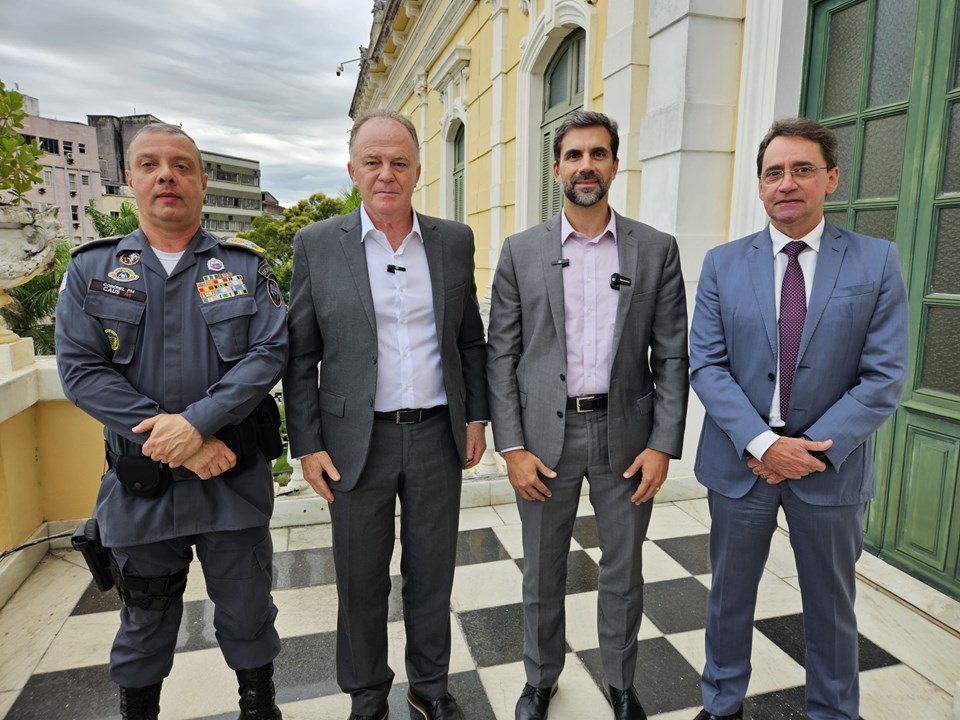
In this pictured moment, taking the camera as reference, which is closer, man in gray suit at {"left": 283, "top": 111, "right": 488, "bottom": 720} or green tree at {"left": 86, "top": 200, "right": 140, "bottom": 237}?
man in gray suit at {"left": 283, "top": 111, "right": 488, "bottom": 720}

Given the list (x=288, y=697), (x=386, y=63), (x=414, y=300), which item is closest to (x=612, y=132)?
(x=414, y=300)

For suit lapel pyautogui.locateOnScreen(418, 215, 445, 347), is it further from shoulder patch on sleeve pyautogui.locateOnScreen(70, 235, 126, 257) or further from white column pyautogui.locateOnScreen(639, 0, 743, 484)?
white column pyautogui.locateOnScreen(639, 0, 743, 484)

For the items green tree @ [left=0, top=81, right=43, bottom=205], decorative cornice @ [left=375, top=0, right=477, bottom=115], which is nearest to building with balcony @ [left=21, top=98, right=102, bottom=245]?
decorative cornice @ [left=375, top=0, right=477, bottom=115]

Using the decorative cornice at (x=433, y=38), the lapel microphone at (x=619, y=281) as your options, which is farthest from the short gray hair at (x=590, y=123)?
the decorative cornice at (x=433, y=38)

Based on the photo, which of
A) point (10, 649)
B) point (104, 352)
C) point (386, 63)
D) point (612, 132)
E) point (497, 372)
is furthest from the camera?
point (386, 63)

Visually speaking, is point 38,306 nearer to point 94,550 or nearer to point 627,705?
point 94,550

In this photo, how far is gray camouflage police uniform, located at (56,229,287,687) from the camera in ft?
5.82

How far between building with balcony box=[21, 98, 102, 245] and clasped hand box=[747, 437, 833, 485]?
59863 mm

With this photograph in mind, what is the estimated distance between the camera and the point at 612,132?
194cm

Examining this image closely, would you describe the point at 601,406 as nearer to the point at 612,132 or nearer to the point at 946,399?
the point at 612,132

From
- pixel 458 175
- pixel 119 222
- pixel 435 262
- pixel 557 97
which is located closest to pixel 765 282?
pixel 435 262

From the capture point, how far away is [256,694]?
2.05m

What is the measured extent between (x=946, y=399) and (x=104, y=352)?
3.44 meters

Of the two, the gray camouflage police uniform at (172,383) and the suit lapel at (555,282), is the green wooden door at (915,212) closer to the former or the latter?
the suit lapel at (555,282)
